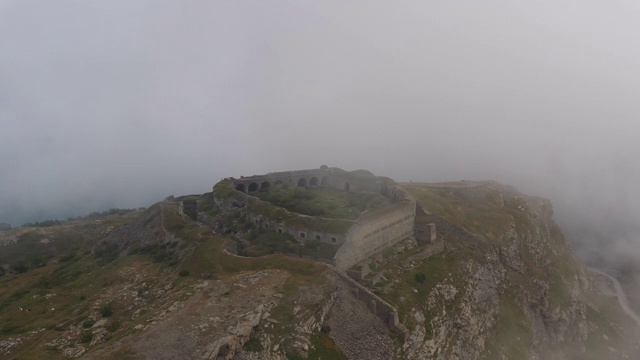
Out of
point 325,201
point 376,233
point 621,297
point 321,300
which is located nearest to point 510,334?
point 376,233

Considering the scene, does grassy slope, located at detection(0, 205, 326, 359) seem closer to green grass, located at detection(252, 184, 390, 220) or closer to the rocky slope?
the rocky slope

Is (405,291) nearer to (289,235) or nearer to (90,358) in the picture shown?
(289,235)

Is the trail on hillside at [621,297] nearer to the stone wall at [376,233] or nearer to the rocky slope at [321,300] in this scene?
the rocky slope at [321,300]

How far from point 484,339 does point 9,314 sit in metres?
63.9

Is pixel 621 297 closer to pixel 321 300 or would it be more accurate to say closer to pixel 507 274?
pixel 507 274

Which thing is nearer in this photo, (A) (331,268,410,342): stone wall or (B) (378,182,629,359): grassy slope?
(A) (331,268,410,342): stone wall

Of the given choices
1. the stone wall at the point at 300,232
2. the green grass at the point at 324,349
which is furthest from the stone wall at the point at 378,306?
the green grass at the point at 324,349

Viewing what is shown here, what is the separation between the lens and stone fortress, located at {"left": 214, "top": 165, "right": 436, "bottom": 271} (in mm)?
62156

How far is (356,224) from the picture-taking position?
62.8 metres

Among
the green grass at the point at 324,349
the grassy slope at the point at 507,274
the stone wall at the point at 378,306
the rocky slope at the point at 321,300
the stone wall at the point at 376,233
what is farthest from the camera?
the grassy slope at the point at 507,274

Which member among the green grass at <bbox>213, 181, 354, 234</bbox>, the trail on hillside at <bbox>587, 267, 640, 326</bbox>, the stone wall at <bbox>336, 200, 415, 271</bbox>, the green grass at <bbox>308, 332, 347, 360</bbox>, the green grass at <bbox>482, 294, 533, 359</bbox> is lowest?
the trail on hillside at <bbox>587, 267, 640, 326</bbox>

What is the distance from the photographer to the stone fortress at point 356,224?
6216cm

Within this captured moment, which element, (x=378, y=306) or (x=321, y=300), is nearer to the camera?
(x=321, y=300)

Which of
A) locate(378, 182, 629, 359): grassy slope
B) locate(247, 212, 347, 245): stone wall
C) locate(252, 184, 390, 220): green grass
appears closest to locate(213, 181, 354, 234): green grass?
locate(247, 212, 347, 245): stone wall
